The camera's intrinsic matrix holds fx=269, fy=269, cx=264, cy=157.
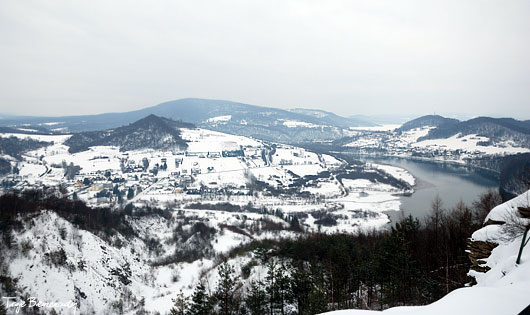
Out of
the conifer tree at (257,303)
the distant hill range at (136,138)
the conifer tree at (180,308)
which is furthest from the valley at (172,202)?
the conifer tree at (180,308)

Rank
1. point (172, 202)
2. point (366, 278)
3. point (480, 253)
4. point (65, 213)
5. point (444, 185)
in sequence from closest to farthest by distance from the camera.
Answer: point (480, 253) → point (366, 278) → point (65, 213) → point (172, 202) → point (444, 185)

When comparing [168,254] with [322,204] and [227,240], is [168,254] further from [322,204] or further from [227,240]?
[322,204]

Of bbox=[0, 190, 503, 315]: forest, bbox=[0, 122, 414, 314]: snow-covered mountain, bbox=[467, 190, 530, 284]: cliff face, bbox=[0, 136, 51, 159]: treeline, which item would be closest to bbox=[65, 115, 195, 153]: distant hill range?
bbox=[0, 122, 414, 314]: snow-covered mountain

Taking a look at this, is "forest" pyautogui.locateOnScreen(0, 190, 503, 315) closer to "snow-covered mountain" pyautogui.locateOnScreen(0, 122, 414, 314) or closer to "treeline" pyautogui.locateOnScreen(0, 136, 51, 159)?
"snow-covered mountain" pyautogui.locateOnScreen(0, 122, 414, 314)

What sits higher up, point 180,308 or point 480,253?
point 480,253

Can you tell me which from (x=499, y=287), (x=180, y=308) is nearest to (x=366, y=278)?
(x=180, y=308)

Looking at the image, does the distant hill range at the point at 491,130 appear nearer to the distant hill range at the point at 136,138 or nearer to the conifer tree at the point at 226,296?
the distant hill range at the point at 136,138

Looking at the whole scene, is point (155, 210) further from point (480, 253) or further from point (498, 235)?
point (498, 235)
